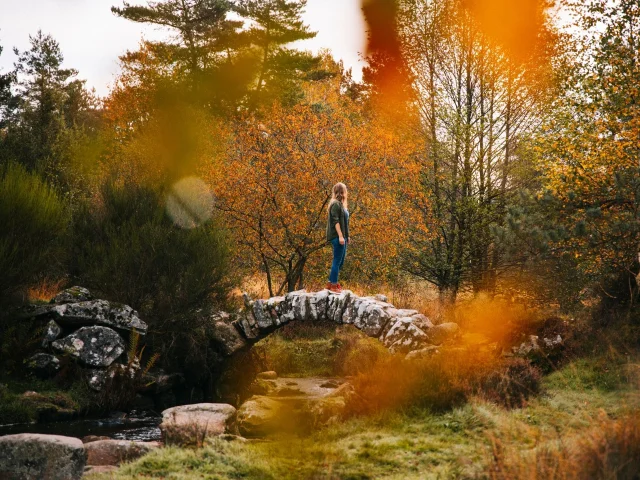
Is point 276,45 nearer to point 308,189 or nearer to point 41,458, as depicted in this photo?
point 308,189

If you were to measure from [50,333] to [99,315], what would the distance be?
3.58 feet

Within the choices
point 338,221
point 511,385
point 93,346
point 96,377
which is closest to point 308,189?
point 338,221

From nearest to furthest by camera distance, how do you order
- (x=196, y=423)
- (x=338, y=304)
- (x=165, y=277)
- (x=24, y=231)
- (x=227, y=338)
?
(x=196, y=423), (x=24, y=231), (x=338, y=304), (x=165, y=277), (x=227, y=338)

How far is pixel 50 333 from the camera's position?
530 inches

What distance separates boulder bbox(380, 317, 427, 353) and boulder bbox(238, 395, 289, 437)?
9.61 feet

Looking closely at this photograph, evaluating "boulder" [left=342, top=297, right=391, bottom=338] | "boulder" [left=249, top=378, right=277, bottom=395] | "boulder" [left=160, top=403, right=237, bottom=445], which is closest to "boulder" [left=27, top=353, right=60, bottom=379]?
"boulder" [left=249, top=378, right=277, bottom=395]

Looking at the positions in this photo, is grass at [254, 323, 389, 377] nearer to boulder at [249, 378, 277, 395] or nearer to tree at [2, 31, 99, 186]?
A: boulder at [249, 378, 277, 395]

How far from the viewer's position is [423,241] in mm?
19562

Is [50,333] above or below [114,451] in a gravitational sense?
above

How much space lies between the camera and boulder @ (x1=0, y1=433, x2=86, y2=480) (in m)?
7.30

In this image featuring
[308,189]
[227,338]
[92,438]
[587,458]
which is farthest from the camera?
[308,189]

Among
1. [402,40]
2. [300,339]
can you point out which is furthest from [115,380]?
[402,40]

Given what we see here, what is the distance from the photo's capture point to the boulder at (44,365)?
→ 42.5ft

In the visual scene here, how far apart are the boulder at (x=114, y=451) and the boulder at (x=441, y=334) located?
629 centimetres
